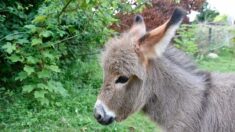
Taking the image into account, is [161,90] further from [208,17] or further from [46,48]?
[208,17]

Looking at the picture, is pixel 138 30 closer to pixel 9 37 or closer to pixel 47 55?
pixel 47 55

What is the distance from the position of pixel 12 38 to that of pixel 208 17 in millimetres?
14132

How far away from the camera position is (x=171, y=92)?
10.7ft

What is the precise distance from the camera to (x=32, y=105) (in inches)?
233

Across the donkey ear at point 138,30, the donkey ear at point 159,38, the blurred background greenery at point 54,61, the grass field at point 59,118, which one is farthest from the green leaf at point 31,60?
the donkey ear at point 159,38

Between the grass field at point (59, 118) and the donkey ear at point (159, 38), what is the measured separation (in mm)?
2068

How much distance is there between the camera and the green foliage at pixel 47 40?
482 centimetres

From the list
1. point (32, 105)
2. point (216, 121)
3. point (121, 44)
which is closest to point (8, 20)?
point (32, 105)

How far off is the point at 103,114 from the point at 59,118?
264cm

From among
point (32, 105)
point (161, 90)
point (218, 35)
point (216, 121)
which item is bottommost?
point (218, 35)

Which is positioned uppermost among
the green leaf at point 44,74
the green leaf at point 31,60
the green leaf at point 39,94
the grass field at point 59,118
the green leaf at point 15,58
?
the green leaf at point 15,58

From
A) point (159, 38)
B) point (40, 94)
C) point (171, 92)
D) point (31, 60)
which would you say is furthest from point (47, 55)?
point (159, 38)

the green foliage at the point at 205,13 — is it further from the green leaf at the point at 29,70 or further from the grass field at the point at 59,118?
the green leaf at the point at 29,70

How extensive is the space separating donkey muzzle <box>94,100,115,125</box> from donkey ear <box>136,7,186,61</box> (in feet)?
1.58
